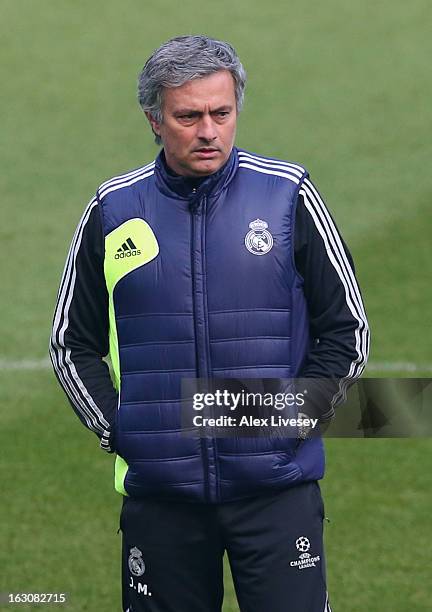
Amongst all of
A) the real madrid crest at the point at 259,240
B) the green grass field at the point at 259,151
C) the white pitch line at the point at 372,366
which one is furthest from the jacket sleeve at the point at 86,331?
the white pitch line at the point at 372,366

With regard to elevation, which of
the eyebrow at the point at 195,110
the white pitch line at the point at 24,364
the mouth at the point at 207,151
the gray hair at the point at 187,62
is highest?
the gray hair at the point at 187,62

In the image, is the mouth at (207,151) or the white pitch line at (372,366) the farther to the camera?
the white pitch line at (372,366)

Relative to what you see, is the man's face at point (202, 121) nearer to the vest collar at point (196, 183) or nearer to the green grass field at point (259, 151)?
the vest collar at point (196, 183)

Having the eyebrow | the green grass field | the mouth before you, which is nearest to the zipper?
the mouth

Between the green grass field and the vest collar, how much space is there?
3.06 meters

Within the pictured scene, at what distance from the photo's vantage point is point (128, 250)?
16.7ft

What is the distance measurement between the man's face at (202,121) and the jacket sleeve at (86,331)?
36 cm

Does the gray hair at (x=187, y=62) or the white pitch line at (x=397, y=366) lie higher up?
the gray hair at (x=187, y=62)

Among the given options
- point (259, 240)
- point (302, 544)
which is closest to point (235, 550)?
point (302, 544)

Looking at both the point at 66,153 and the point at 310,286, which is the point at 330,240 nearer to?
the point at 310,286

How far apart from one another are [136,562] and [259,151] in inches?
388

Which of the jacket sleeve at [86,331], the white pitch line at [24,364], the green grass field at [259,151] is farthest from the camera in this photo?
the white pitch line at [24,364]

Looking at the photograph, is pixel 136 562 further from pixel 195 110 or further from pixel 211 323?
pixel 195 110

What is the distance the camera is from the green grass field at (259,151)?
830cm
